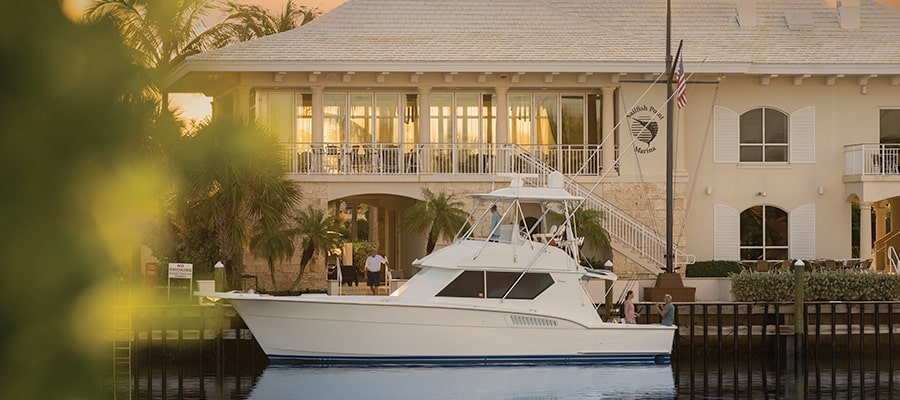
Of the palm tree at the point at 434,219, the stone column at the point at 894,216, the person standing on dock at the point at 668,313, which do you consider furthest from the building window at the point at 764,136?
the person standing on dock at the point at 668,313

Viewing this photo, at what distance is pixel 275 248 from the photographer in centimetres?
3028

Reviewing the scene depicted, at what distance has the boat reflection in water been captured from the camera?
23.4 m

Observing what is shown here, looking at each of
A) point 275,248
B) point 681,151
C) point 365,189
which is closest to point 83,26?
point 275,248

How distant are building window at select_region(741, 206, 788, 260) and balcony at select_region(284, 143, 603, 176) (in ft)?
16.3

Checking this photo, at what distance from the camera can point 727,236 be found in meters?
36.1

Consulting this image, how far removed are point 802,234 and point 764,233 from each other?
3.57 feet

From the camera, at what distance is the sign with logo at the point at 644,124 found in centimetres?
3481

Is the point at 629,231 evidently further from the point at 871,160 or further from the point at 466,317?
the point at 466,317

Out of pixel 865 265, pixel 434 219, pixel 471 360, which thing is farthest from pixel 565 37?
pixel 471 360

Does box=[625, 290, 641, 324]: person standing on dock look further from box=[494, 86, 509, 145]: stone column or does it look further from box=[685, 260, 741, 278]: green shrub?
box=[494, 86, 509, 145]: stone column

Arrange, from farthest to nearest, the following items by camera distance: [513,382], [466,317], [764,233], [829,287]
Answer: [764,233], [829,287], [466,317], [513,382]

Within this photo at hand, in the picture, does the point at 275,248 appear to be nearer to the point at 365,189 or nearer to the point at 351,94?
the point at 365,189

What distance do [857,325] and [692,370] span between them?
475 cm

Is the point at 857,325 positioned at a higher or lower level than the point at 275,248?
lower
